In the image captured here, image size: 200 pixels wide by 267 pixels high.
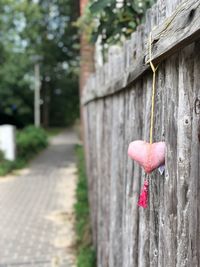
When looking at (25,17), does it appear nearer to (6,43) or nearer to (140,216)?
(6,43)

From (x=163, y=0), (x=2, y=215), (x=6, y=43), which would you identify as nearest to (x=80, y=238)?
(x=2, y=215)

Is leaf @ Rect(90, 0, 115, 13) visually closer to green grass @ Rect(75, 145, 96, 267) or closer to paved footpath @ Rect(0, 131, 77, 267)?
green grass @ Rect(75, 145, 96, 267)

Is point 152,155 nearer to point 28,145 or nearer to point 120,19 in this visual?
point 120,19

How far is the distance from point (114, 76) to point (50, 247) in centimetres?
301

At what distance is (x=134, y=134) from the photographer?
2.42 metres

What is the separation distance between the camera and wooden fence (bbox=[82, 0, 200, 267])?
1477 mm

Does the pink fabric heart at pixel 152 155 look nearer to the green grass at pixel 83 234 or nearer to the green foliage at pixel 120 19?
the green foliage at pixel 120 19

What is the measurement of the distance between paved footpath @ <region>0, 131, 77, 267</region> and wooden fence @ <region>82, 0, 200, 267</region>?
95.4 inches

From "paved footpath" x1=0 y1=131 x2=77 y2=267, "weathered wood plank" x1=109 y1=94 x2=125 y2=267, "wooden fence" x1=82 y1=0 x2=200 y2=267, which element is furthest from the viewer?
"paved footpath" x1=0 y1=131 x2=77 y2=267

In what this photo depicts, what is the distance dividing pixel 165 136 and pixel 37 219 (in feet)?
17.7

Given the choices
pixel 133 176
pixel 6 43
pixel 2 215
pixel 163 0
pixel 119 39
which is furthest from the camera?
pixel 6 43

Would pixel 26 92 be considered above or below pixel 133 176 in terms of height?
above

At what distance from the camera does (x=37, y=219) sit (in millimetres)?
6844

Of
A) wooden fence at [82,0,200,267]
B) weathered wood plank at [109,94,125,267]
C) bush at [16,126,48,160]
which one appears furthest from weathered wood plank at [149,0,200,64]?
bush at [16,126,48,160]
